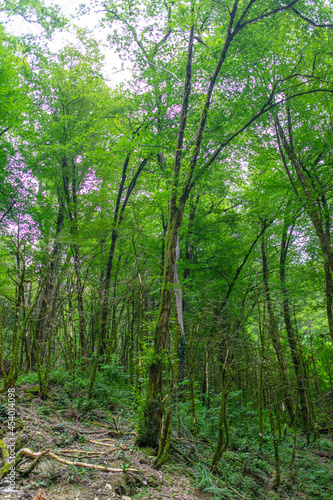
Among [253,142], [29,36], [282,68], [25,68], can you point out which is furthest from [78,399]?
[29,36]

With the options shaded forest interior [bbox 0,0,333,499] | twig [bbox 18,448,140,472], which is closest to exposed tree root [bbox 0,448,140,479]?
twig [bbox 18,448,140,472]

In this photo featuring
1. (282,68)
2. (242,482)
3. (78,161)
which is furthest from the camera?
(78,161)

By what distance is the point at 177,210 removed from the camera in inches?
198

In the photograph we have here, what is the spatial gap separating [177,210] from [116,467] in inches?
152

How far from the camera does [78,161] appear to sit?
37.9 ft

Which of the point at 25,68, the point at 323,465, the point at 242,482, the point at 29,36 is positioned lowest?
the point at 323,465

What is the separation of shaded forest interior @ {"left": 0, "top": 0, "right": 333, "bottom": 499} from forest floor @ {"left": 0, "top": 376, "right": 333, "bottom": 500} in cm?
19

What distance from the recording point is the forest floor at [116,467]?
2770 mm

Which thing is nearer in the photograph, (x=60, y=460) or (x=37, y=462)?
(x=37, y=462)

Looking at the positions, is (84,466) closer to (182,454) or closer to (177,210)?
(182,454)

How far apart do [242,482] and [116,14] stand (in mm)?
12879

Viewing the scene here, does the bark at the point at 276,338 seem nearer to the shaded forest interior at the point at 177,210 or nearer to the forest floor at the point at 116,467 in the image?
the shaded forest interior at the point at 177,210

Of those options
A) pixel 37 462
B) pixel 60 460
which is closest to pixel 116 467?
pixel 60 460

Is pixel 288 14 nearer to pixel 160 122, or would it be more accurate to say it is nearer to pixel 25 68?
pixel 160 122
